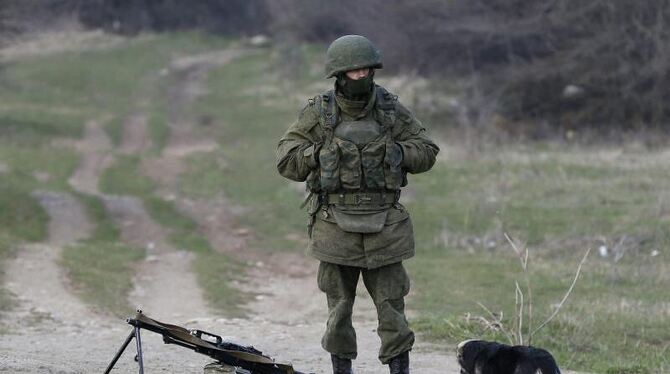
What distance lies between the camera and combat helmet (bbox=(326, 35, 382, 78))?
5973 mm

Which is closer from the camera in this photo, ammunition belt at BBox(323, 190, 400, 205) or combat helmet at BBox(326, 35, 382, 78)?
combat helmet at BBox(326, 35, 382, 78)

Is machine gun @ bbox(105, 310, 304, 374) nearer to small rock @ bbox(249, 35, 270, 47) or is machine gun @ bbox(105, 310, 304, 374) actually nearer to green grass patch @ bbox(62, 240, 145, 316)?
green grass patch @ bbox(62, 240, 145, 316)

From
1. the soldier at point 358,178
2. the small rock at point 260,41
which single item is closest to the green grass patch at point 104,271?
the soldier at point 358,178

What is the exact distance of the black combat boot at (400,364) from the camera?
245 inches

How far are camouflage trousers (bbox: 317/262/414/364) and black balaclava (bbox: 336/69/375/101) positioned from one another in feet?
3.01

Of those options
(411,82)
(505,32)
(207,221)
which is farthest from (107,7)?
(207,221)

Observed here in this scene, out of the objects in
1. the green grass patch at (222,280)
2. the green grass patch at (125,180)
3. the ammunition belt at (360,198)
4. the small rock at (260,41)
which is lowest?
the ammunition belt at (360,198)

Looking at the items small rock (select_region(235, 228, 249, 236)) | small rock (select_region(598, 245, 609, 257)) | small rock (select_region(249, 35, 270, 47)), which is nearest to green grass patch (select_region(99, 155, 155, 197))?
small rock (select_region(235, 228, 249, 236))

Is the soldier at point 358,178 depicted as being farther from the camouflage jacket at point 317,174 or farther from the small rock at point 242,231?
the small rock at point 242,231

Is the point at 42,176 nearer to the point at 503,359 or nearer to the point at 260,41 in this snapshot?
the point at 503,359

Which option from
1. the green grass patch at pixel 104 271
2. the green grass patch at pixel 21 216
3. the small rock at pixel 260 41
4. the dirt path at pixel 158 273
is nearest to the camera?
the dirt path at pixel 158 273

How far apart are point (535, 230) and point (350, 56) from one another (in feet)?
31.6

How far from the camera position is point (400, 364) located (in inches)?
246

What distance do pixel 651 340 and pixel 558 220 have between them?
5.84 m
